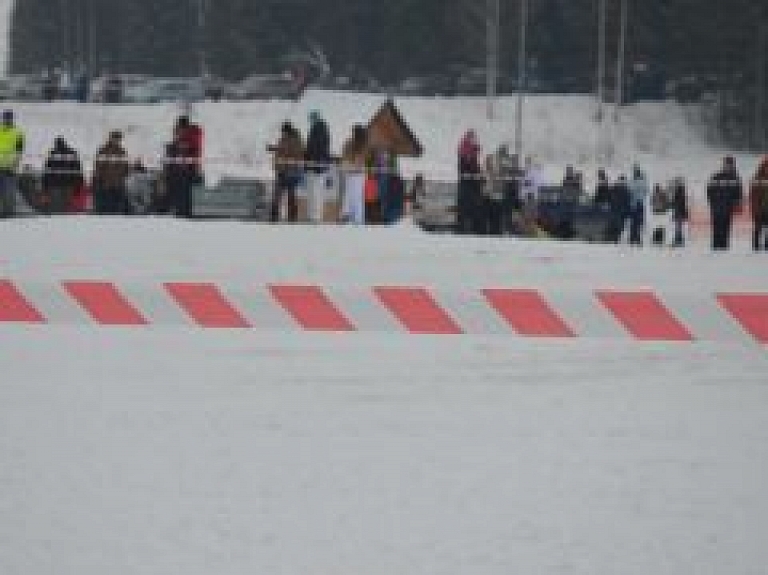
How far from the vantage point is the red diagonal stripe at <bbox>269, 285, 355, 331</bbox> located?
795 cm

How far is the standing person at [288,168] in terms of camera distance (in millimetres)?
20500

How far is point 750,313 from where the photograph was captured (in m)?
7.73

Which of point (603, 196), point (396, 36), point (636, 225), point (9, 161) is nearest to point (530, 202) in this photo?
point (603, 196)

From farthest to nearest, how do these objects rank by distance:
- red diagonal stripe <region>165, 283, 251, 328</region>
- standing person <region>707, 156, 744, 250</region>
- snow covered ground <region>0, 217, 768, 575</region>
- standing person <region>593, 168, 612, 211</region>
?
standing person <region>593, 168, 612, 211</region> < standing person <region>707, 156, 744, 250</region> < red diagonal stripe <region>165, 283, 251, 328</region> < snow covered ground <region>0, 217, 768, 575</region>

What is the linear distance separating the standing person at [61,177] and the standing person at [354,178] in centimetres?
362

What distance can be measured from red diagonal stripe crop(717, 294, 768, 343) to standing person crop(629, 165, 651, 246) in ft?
49.3

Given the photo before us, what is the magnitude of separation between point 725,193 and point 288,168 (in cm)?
603

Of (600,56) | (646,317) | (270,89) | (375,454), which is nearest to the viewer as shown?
(375,454)

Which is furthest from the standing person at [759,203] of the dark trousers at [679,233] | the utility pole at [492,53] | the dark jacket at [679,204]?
the utility pole at [492,53]

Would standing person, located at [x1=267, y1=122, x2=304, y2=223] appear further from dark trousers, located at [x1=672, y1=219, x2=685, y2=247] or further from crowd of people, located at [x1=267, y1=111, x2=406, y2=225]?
dark trousers, located at [x1=672, y1=219, x2=685, y2=247]

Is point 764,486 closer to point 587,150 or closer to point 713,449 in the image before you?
point 713,449

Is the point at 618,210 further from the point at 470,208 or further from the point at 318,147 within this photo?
the point at 318,147

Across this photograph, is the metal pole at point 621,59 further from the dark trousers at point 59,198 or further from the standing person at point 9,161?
the standing person at point 9,161

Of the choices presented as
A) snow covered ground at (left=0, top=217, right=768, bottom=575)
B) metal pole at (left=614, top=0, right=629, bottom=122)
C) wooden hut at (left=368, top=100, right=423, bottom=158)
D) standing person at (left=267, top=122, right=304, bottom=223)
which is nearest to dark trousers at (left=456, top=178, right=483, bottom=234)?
standing person at (left=267, top=122, right=304, bottom=223)
